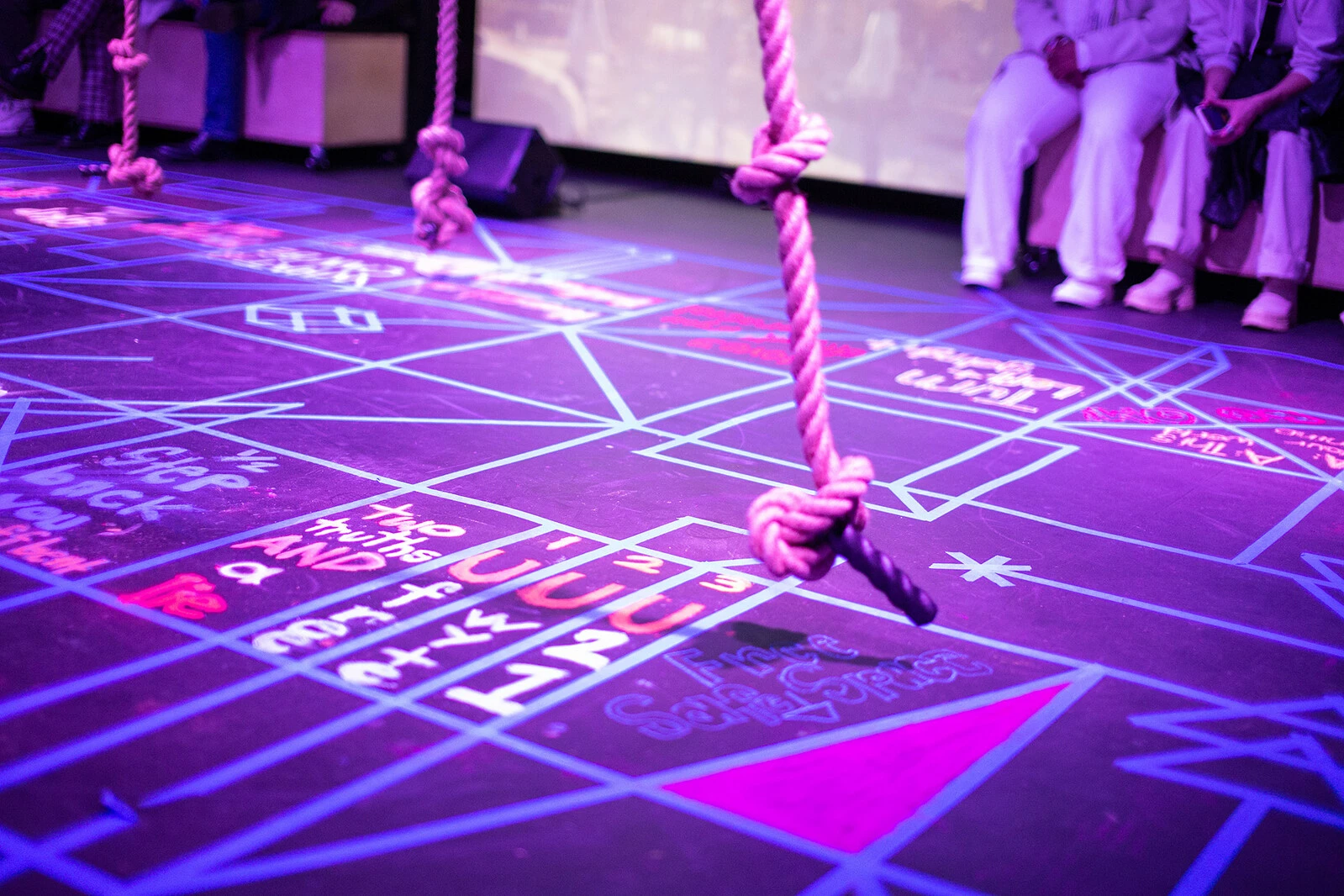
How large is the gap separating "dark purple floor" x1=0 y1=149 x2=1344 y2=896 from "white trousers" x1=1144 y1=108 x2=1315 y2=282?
0.56 meters

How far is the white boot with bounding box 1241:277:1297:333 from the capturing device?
3896 mm

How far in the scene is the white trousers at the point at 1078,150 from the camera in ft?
13.2

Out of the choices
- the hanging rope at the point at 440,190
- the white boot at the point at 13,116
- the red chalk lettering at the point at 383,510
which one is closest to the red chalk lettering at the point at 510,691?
the red chalk lettering at the point at 383,510

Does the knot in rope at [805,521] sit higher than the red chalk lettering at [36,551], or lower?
higher

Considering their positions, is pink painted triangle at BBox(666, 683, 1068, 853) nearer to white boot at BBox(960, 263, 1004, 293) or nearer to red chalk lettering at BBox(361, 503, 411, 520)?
red chalk lettering at BBox(361, 503, 411, 520)

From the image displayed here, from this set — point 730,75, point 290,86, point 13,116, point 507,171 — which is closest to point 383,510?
point 507,171

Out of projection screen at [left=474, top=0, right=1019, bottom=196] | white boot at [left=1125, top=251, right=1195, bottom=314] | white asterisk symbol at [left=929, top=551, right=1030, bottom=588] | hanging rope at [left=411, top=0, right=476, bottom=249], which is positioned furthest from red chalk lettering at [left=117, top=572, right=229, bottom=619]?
projection screen at [left=474, top=0, right=1019, bottom=196]

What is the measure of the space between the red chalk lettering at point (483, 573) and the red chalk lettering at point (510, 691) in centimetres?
24

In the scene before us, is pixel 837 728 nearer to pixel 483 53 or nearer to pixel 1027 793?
pixel 1027 793

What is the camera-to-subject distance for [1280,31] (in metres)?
3.92

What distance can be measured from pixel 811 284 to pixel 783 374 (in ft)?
5.56

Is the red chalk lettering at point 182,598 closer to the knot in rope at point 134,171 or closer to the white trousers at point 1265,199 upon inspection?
the knot in rope at point 134,171

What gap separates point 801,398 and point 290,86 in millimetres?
5144

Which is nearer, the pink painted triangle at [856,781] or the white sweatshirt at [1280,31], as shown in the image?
the pink painted triangle at [856,781]
